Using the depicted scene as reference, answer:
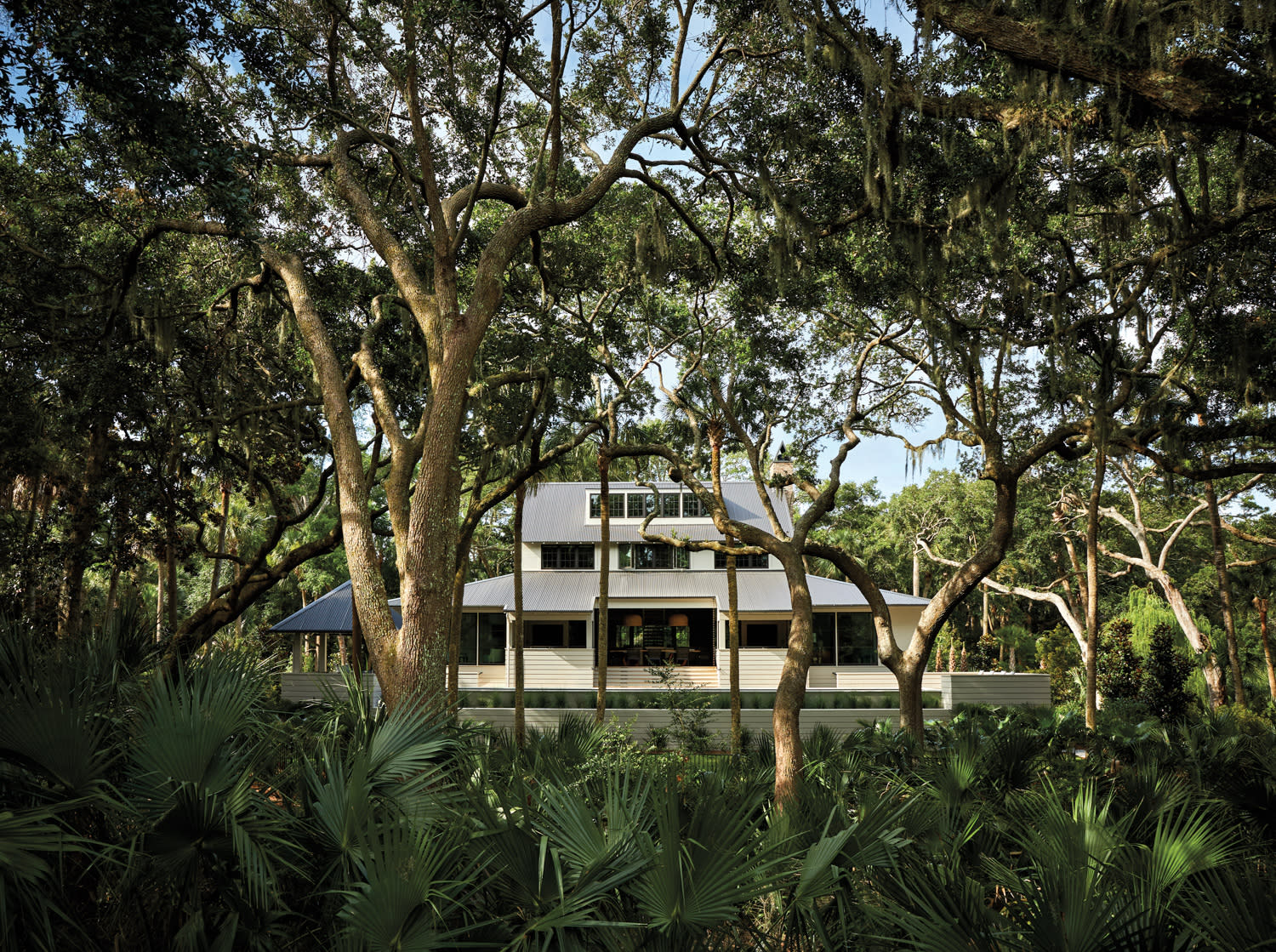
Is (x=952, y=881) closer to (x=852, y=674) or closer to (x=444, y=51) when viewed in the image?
(x=444, y=51)

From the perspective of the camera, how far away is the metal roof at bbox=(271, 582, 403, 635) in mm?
23516

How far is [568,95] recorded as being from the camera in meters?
12.6

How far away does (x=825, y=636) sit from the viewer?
90.8ft

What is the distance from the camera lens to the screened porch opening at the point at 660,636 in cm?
2959

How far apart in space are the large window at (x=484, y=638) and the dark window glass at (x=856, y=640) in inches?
446

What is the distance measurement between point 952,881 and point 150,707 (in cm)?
400

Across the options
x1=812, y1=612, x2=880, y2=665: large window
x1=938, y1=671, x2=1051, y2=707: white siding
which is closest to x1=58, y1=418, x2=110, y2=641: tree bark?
x1=938, y1=671, x2=1051, y2=707: white siding

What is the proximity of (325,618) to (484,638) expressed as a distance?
5963 millimetres

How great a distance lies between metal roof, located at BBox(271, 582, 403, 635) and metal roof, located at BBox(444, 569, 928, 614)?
12.7 ft

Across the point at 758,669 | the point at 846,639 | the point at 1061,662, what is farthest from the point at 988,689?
the point at 1061,662

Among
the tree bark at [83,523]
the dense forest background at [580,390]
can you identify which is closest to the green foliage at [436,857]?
the dense forest background at [580,390]

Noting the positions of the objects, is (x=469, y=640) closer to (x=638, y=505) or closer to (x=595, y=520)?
(x=595, y=520)

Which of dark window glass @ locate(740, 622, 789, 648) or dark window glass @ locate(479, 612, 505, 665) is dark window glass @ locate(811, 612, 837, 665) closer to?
dark window glass @ locate(740, 622, 789, 648)

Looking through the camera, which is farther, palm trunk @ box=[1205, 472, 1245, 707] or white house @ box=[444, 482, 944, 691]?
white house @ box=[444, 482, 944, 691]
